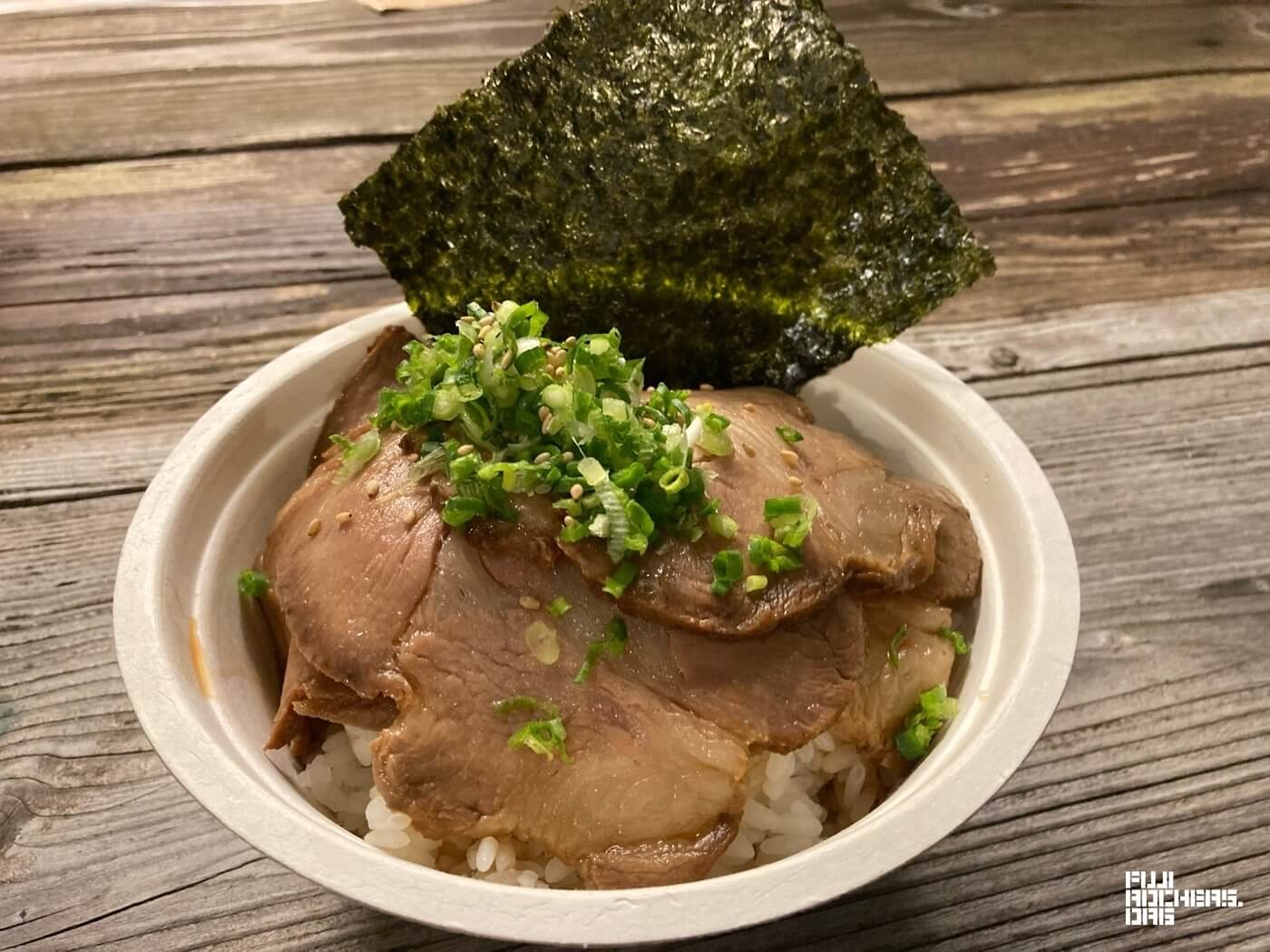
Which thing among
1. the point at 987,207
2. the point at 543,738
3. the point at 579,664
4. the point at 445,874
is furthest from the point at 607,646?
the point at 987,207

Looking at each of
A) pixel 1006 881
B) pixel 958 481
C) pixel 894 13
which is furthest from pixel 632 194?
pixel 894 13

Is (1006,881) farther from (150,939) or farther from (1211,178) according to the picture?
(1211,178)

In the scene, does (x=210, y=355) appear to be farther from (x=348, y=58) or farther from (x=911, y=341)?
(x=911, y=341)

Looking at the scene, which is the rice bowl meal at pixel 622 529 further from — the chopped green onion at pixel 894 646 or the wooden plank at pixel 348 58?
the wooden plank at pixel 348 58

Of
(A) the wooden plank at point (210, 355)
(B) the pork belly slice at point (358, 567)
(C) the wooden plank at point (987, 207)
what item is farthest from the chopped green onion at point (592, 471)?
(C) the wooden plank at point (987, 207)

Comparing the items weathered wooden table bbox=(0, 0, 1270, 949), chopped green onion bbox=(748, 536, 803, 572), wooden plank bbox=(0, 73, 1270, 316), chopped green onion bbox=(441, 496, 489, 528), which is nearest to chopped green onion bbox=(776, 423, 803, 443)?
chopped green onion bbox=(748, 536, 803, 572)
